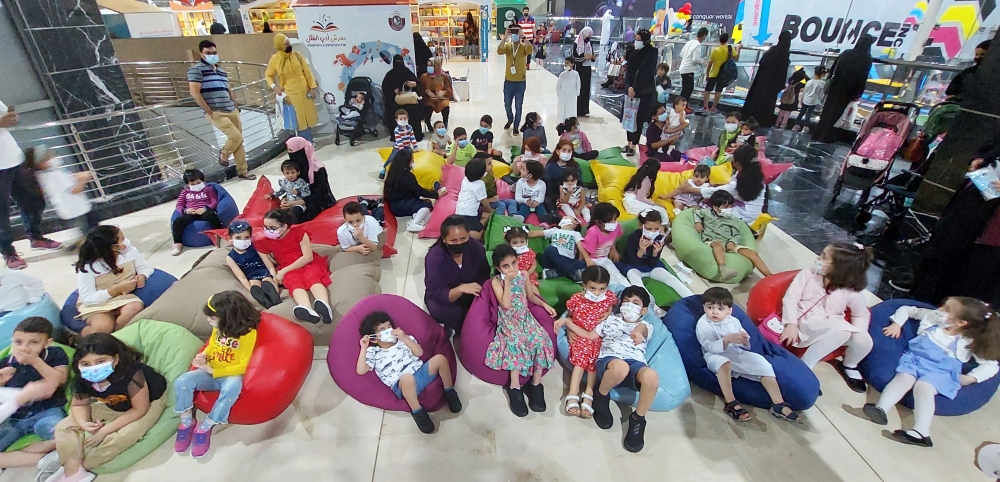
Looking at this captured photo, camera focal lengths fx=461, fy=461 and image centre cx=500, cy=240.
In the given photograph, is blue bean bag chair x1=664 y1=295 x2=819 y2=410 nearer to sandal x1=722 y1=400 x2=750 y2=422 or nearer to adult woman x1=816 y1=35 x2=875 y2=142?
sandal x1=722 y1=400 x2=750 y2=422

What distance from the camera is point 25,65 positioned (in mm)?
5371

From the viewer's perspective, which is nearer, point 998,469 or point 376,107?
point 998,469

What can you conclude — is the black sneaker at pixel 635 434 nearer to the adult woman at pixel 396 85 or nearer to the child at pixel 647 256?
the child at pixel 647 256

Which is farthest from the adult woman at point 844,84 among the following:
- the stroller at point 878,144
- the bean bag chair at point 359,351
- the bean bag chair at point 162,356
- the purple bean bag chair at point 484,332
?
the bean bag chair at point 162,356

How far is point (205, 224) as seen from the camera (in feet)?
14.9

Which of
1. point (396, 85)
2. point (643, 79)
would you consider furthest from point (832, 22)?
point (396, 85)

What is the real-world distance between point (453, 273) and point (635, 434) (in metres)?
1.51

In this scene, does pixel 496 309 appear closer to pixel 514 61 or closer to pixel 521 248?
pixel 521 248

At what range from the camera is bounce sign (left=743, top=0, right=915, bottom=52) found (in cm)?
916

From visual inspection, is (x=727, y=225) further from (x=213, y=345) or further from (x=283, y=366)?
(x=213, y=345)

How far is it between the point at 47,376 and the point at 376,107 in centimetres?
639

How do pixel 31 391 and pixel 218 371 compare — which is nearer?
pixel 31 391

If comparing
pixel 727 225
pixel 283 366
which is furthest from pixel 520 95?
pixel 283 366

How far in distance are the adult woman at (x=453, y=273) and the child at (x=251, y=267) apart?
4.07 ft
